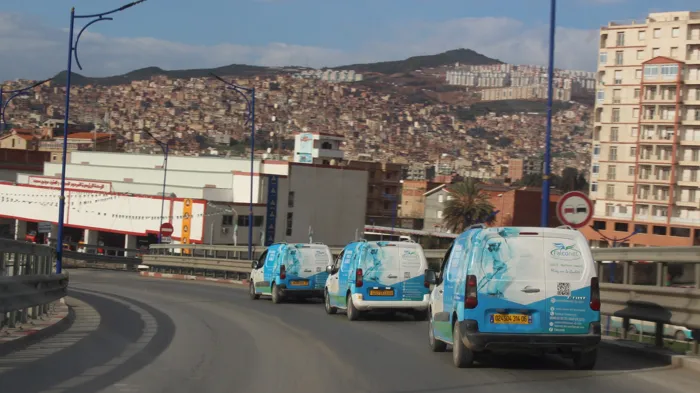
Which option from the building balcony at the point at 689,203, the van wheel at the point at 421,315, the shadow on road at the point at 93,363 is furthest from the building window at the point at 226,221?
the shadow on road at the point at 93,363

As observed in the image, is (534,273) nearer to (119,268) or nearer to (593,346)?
(593,346)

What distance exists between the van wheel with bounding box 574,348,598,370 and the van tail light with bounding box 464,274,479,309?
4.95 feet

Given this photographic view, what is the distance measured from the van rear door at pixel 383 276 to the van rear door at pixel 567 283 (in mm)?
8864

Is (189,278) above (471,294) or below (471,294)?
below

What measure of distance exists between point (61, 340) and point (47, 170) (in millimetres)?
110437

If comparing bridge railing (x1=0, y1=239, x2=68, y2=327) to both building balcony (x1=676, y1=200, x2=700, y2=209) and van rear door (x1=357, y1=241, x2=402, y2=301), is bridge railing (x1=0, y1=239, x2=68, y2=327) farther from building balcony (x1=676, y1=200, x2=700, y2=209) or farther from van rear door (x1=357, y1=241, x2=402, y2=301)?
building balcony (x1=676, y1=200, x2=700, y2=209)

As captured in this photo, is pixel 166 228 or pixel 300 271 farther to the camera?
pixel 166 228

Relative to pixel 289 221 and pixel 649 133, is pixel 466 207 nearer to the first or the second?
pixel 289 221

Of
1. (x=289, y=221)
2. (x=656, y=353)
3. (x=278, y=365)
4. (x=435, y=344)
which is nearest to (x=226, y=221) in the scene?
(x=289, y=221)

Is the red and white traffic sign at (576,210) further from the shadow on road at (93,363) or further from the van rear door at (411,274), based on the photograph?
the shadow on road at (93,363)

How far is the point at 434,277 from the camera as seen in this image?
560 inches

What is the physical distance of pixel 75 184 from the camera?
101250 millimetres

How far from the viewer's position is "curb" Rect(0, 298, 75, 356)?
12461mm

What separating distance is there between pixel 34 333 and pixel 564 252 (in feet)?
25.2
